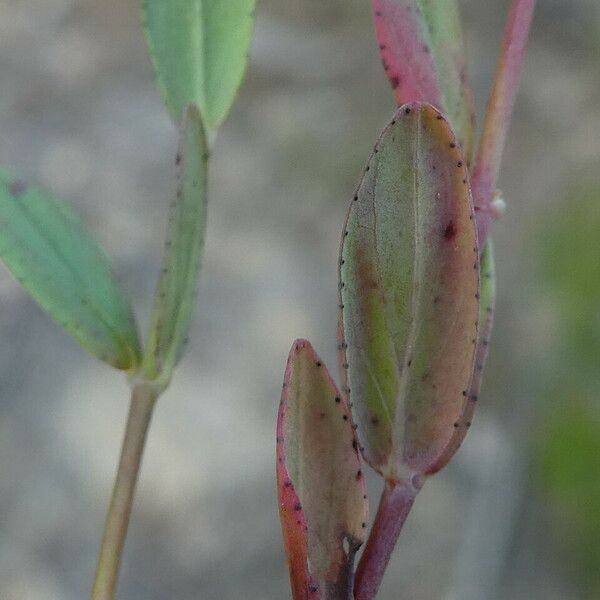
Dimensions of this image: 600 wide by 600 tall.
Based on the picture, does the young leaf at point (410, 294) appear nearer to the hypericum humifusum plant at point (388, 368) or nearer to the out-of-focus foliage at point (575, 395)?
the hypericum humifusum plant at point (388, 368)

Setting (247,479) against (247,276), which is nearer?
(247,479)

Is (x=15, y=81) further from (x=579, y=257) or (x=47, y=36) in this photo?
(x=579, y=257)

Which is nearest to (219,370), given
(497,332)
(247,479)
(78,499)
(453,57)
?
(247,479)

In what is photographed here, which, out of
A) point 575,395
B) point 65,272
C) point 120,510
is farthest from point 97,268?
point 575,395

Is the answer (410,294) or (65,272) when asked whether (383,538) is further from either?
(65,272)

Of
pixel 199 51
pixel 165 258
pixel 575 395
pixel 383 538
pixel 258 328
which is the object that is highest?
pixel 258 328

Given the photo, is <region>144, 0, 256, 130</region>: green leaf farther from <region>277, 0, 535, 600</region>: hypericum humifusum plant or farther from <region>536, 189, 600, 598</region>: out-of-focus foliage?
<region>536, 189, 600, 598</region>: out-of-focus foliage

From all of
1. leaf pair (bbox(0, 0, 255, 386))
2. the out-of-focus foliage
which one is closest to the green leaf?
leaf pair (bbox(0, 0, 255, 386))
